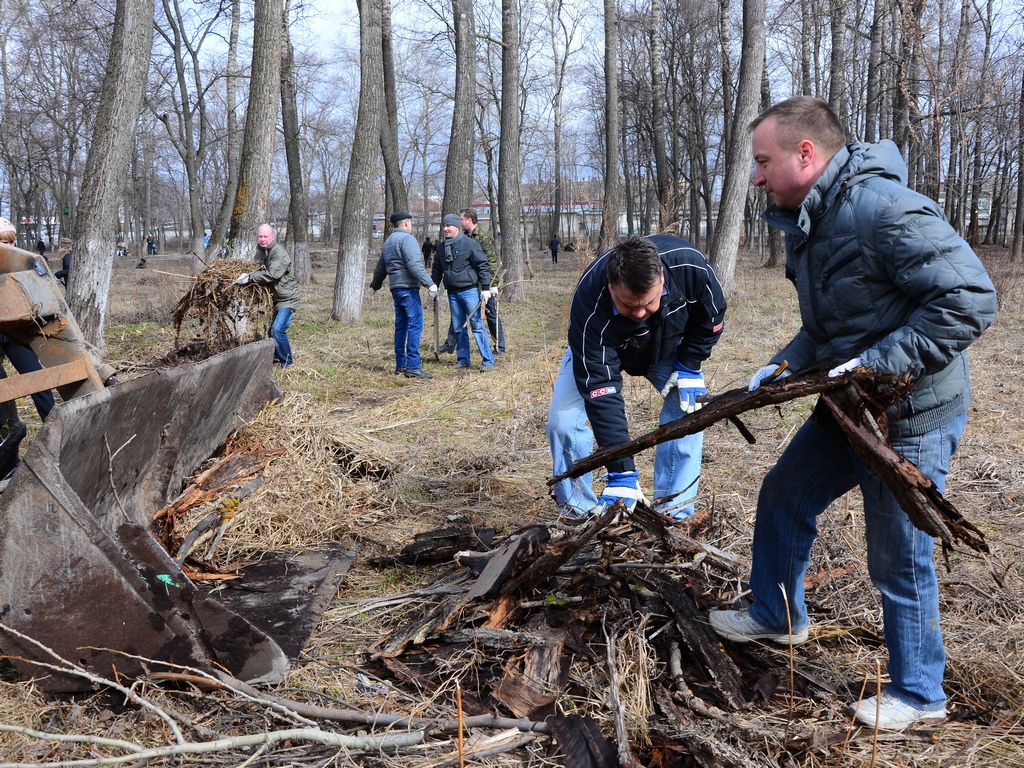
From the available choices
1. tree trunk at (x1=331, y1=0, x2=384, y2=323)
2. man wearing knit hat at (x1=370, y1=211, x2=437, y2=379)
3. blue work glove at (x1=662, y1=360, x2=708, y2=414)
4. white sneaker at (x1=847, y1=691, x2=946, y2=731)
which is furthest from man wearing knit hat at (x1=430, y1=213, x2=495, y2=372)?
white sneaker at (x1=847, y1=691, x2=946, y2=731)

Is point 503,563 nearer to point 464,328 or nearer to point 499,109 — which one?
point 464,328

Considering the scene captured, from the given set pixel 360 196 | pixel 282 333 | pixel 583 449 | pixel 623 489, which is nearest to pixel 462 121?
pixel 360 196

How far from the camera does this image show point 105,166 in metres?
8.50

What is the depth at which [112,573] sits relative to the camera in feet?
8.70

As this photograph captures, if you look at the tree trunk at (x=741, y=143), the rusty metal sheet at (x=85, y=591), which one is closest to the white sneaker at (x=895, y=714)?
the rusty metal sheet at (x=85, y=591)

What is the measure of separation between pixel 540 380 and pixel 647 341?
4231mm

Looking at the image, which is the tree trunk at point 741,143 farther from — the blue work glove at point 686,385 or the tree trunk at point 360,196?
the blue work glove at point 686,385

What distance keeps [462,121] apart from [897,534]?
13.7 meters

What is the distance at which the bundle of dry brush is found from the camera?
773 cm

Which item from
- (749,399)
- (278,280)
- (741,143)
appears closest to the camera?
(749,399)

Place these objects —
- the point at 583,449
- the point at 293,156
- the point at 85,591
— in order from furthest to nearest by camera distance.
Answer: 1. the point at 293,156
2. the point at 583,449
3. the point at 85,591

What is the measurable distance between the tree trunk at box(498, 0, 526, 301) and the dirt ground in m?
6.26

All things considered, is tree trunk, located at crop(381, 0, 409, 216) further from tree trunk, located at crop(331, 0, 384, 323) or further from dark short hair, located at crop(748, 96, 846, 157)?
dark short hair, located at crop(748, 96, 846, 157)

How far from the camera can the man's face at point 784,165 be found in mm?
2406
